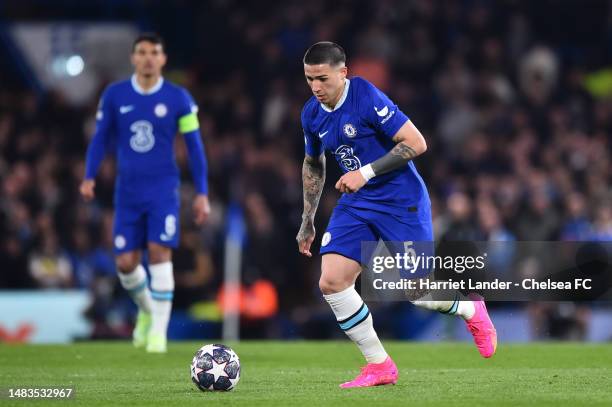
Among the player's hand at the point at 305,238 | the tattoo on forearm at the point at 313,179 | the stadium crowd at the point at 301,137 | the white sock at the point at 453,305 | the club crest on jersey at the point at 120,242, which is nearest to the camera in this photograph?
the player's hand at the point at 305,238

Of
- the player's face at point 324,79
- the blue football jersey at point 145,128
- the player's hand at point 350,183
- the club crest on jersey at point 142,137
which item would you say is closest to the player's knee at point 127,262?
the blue football jersey at point 145,128

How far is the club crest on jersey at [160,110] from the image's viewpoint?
39.3 feet

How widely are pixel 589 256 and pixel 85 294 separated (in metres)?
6.40

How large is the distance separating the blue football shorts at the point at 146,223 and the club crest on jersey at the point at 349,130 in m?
3.54

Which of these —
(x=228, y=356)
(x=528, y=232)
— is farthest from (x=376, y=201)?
(x=528, y=232)

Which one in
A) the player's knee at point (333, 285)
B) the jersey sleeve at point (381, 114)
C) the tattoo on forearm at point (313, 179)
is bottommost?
the player's knee at point (333, 285)

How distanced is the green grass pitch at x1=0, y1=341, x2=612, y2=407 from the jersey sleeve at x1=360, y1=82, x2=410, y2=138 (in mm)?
1748

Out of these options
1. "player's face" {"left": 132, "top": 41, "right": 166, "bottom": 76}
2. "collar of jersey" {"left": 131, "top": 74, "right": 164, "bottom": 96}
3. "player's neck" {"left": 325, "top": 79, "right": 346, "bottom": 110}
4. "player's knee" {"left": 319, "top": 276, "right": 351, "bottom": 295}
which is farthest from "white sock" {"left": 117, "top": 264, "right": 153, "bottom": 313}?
"player's neck" {"left": 325, "top": 79, "right": 346, "bottom": 110}

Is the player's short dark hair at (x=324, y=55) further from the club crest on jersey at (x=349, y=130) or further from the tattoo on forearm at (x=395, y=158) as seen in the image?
the tattoo on forearm at (x=395, y=158)

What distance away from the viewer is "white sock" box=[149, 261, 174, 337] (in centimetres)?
1206

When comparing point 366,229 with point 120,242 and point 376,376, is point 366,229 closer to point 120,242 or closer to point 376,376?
point 376,376

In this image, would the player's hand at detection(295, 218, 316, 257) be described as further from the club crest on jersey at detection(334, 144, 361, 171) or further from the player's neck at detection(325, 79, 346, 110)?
the player's neck at detection(325, 79, 346, 110)

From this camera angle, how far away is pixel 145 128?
11969mm

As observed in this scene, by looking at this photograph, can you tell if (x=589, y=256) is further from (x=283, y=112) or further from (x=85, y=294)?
(x=283, y=112)
